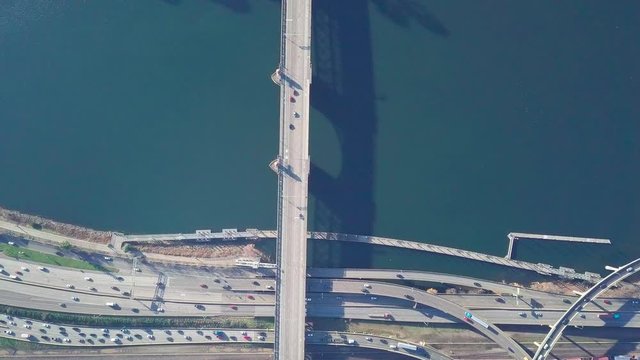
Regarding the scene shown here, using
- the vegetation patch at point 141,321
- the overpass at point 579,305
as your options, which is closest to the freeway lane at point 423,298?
the overpass at point 579,305

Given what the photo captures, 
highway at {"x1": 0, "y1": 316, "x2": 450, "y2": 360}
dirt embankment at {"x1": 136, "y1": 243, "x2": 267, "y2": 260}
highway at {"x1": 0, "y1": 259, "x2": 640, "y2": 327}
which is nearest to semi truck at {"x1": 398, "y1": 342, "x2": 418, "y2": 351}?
highway at {"x1": 0, "y1": 259, "x2": 640, "y2": 327}

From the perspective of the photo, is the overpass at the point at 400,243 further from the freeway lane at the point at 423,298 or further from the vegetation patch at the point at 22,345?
the vegetation patch at the point at 22,345

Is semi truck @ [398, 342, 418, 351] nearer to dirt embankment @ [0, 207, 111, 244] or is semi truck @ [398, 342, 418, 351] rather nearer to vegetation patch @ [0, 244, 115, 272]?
dirt embankment @ [0, 207, 111, 244]

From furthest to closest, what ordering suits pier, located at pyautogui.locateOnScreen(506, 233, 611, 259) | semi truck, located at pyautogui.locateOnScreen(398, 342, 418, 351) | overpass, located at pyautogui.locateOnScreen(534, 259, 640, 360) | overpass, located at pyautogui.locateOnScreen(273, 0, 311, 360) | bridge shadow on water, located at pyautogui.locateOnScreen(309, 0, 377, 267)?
bridge shadow on water, located at pyautogui.locateOnScreen(309, 0, 377, 267) < pier, located at pyautogui.locateOnScreen(506, 233, 611, 259) < semi truck, located at pyautogui.locateOnScreen(398, 342, 418, 351) < overpass, located at pyautogui.locateOnScreen(534, 259, 640, 360) < overpass, located at pyautogui.locateOnScreen(273, 0, 311, 360)

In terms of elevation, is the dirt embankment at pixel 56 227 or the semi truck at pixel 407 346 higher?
the dirt embankment at pixel 56 227

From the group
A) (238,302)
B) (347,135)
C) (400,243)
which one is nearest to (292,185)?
(347,135)

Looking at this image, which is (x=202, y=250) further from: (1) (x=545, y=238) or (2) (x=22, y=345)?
(1) (x=545, y=238)

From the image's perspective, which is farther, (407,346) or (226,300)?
(226,300)
